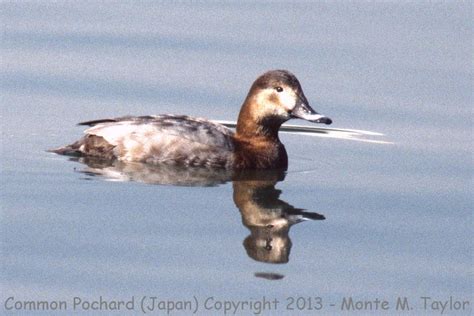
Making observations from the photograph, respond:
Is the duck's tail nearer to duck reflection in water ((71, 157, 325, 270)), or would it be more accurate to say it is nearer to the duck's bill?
duck reflection in water ((71, 157, 325, 270))

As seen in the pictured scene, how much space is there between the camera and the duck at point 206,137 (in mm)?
10703

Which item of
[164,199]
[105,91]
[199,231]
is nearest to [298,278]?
[199,231]

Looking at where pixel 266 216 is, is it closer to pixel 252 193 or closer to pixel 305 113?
pixel 252 193

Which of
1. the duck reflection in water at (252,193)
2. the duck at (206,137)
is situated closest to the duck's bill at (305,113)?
the duck at (206,137)

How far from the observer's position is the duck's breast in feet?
35.1

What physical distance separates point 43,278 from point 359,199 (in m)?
3.01

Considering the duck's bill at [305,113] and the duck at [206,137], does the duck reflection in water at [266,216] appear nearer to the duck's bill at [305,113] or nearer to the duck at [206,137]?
the duck at [206,137]

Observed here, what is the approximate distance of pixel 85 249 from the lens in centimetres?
806

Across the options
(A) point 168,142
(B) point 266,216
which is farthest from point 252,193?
(A) point 168,142

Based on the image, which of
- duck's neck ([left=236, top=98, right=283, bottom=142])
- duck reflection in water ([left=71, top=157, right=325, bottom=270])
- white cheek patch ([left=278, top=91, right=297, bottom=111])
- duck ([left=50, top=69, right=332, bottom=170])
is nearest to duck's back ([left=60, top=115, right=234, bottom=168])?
duck ([left=50, top=69, right=332, bottom=170])

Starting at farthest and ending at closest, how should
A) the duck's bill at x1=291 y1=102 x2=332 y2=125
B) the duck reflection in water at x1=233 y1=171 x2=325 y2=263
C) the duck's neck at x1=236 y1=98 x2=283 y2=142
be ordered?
1. the duck's neck at x1=236 y1=98 x2=283 y2=142
2. the duck's bill at x1=291 y1=102 x2=332 y2=125
3. the duck reflection in water at x1=233 y1=171 x2=325 y2=263

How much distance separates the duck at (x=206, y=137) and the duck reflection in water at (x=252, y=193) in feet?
0.33

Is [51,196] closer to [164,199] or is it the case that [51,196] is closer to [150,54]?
[164,199]

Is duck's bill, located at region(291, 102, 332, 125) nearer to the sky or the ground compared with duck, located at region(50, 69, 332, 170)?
nearer to the sky
